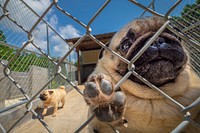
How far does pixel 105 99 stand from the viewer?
1.10 metres

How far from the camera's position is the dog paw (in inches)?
43.3

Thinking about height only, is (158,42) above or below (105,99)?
above

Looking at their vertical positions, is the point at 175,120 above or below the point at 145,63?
below

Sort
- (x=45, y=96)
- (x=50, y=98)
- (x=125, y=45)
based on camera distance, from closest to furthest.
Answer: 1. (x=125, y=45)
2. (x=45, y=96)
3. (x=50, y=98)

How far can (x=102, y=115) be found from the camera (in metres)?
1.13

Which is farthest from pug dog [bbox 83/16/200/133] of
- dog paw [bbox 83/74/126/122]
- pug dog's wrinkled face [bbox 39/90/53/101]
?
pug dog's wrinkled face [bbox 39/90/53/101]

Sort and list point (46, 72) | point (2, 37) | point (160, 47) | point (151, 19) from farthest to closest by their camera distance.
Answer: point (46, 72) < point (2, 37) < point (151, 19) < point (160, 47)

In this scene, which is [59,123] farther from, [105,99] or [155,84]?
[105,99]

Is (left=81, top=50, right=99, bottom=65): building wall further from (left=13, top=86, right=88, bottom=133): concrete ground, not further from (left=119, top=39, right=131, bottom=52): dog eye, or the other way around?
(left=119, top=39, right=131, bottom=52): dog eye

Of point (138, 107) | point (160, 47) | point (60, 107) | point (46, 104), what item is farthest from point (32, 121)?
point (160, 47)

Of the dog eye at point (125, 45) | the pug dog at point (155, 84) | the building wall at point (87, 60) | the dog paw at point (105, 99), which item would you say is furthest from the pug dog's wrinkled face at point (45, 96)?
the building wall at point (87, 60)

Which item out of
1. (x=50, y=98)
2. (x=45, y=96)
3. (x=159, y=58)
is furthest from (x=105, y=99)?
(x=50, y=98)

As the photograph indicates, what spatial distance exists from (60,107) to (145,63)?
5594mm

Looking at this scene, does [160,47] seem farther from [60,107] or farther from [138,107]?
[60,107]
